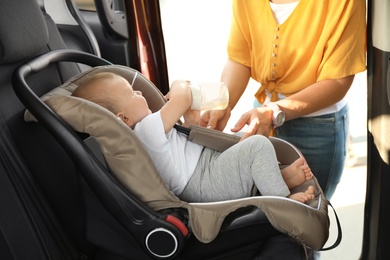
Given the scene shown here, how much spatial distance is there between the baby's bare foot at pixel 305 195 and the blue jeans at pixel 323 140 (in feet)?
1.07

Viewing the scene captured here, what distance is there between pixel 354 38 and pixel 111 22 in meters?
1.09

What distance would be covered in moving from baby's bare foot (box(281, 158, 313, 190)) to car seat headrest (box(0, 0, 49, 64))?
2.32ft

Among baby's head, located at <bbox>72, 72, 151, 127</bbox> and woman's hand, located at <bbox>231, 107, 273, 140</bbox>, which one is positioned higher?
baby's head, located at <bbox>72, 72, 151, 127</bbox>

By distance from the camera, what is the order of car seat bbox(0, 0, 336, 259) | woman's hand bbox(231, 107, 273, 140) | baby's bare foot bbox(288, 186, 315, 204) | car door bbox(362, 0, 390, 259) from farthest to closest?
car door bbox(362, 0, 390, 259) → woman's hand bbox(231, 107, 273, 140) → baby's bare foot bbox(288, 186, 315, 204) → car seat bbox(0, 0, 336, 259)

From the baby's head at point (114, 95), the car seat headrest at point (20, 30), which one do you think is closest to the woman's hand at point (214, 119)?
the baby's head at point (114, 95)

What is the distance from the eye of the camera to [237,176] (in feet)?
4.12

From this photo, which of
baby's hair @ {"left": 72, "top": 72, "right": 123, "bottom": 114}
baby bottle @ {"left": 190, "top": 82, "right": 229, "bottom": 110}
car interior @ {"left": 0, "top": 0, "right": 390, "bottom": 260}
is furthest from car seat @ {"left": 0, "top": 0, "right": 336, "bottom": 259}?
baby bottle @ {"left": 190, "top": 82, "right": 229, "bottom": 110}

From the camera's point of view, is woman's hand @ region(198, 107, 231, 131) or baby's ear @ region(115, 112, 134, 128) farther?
woman's hand @ region(198, 107, 231, 131)

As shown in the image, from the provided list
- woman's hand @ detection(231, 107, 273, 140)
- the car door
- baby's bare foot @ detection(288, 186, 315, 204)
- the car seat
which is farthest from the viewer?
the car door

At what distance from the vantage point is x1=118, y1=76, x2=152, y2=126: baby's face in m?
1.30

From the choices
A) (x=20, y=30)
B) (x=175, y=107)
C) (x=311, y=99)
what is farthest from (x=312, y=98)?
(x=20, y=30)

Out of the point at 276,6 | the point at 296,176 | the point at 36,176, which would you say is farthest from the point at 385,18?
the point at 36,176

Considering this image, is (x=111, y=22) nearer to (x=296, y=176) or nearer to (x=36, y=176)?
(x=36, y=176)

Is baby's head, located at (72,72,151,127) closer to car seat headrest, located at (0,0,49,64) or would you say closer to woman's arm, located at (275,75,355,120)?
car seat headrest, located at (0,0,49,64)
